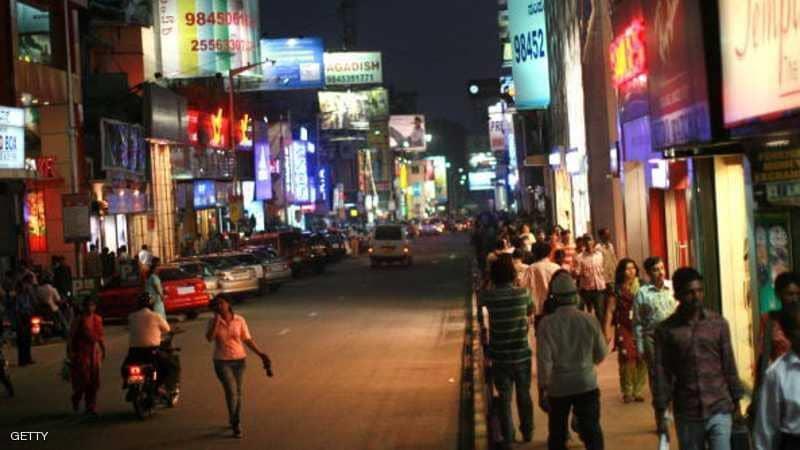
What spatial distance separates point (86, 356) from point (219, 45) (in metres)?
51.2

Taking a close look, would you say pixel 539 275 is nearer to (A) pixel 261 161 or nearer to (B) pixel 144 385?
(B) pixel 144 385

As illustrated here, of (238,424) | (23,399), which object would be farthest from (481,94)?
(238,424)

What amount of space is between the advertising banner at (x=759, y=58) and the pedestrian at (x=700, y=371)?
214 cm

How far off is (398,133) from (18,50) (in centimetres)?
10941

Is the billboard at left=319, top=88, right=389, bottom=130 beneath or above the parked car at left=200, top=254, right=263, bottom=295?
above

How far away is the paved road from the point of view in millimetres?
13914

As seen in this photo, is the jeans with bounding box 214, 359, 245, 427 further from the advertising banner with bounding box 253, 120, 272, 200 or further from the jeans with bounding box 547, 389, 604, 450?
the advertising banner with bounding box 253, 120, 272, 200

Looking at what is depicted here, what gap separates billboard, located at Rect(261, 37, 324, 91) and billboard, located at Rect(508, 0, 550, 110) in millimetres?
44776

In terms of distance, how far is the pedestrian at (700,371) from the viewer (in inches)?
314

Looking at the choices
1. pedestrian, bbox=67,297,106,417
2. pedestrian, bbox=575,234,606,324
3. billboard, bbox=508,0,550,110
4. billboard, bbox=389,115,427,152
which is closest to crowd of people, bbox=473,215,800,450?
pedestrian, bbox=575,234,606,324

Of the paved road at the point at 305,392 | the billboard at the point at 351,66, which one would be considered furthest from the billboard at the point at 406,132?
the paved road at the point at 305,392

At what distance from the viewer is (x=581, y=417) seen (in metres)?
9.74

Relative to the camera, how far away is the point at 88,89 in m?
51.3

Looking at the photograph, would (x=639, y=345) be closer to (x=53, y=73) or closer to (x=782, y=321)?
(x=782, y=321)
